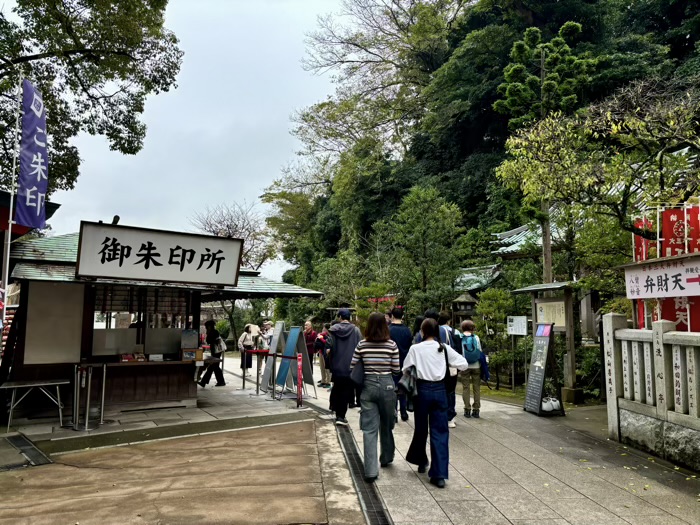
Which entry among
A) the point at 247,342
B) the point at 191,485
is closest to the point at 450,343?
the point at 191,485

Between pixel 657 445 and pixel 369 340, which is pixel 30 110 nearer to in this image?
pixel 369 340

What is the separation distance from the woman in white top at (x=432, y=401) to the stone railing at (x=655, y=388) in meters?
2.77

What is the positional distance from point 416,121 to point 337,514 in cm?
2977

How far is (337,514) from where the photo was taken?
4.32 metres

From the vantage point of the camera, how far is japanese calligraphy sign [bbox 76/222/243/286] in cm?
771

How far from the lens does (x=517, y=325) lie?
11.9 meters

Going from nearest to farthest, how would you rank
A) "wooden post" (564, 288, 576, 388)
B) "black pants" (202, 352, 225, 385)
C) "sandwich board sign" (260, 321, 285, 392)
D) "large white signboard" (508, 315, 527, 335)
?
"wooden post" (564, 288, 576, 388)
"sandwich board sign" (260, 321, 285, 392)
"large white signboard" (508, 315, 527, 335)
"black pants" (202, 352, 225, 385)

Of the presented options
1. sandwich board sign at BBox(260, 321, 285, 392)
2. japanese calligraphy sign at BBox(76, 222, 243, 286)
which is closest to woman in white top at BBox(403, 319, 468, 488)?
japanese calligraphy sign at BBox(76, 222, 243, 286)

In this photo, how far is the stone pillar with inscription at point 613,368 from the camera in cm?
694

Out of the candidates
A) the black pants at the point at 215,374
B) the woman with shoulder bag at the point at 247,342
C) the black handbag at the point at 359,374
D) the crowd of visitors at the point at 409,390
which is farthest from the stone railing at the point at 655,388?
the woman with shoulder bag at the point at 247,342

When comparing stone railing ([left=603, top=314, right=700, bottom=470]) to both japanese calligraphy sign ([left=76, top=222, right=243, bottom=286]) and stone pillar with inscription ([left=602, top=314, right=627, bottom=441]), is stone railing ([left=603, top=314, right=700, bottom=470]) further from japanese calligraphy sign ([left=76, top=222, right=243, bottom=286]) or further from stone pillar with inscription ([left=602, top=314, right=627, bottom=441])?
japanese calligraphy sign ([left=76, top=222, right=243, bottom=286])

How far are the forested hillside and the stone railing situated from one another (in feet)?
5.81

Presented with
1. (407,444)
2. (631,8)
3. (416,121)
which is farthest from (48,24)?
(631,8)

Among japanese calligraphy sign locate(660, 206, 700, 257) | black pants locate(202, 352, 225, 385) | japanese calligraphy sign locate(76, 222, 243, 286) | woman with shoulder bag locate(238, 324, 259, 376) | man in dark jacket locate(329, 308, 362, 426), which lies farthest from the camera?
woman with shoulder bag locate(238, 324, 259, 376)
